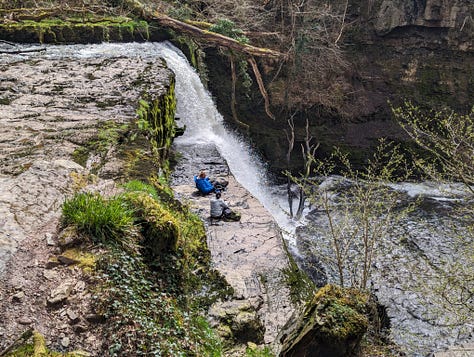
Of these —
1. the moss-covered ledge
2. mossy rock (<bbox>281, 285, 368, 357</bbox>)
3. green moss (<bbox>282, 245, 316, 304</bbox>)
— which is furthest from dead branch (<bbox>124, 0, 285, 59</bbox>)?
mossy rock (<bbox>281, 285, 368, 357</bbox>)

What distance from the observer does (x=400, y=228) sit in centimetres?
1223

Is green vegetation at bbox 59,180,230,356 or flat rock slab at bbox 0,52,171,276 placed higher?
flat rock slab at bbox 0,52,171,276

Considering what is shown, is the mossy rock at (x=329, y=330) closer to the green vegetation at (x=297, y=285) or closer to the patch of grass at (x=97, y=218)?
the green vegetation at (x=297, y=285)

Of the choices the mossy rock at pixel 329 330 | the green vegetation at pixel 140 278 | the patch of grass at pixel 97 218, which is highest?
the patch of grass at pixel 97 218

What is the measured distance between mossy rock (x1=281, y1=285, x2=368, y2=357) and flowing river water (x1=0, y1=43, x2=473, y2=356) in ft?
14.7

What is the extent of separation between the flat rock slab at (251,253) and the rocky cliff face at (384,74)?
26.9 ft

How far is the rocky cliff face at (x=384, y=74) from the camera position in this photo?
703 inches

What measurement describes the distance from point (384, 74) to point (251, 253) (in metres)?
15.2

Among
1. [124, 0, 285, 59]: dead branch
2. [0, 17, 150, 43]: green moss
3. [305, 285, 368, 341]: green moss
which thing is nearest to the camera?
[305, 285, 368, 341]: green moss

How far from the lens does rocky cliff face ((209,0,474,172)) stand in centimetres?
1786

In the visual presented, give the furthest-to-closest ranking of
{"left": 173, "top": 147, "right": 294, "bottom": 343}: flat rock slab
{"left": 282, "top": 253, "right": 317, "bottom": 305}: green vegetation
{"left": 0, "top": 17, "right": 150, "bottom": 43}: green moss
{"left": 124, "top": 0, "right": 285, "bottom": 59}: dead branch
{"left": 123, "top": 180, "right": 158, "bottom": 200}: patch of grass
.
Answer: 1. {"left": 124, "top": 0, "right": 285, "bottom": 59}: dead branch
2. {"left": 0, "top": 17, "right": 150, "bottom": 43}: green moss
3. {"left": 282, "top": 253, "right": 317, "bottom": 305}: green vegetation
4. {"left": 173, "top": 147, "right": 294, "bottom": 343}: flat rock slab
5. {"left": 123, "top": 180, "right": 158, "bottom": 200}: patch of grass

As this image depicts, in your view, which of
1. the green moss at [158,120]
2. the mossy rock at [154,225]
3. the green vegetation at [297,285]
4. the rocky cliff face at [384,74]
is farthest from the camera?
the rocky cliff face at [384,74]

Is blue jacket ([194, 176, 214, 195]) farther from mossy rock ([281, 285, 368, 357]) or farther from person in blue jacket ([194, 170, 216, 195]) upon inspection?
mossy rock ([281, 285, 368, 357])

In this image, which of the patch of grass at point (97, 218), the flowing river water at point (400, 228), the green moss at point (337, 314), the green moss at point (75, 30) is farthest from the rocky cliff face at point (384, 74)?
the patch of grass at point (97, 218)
